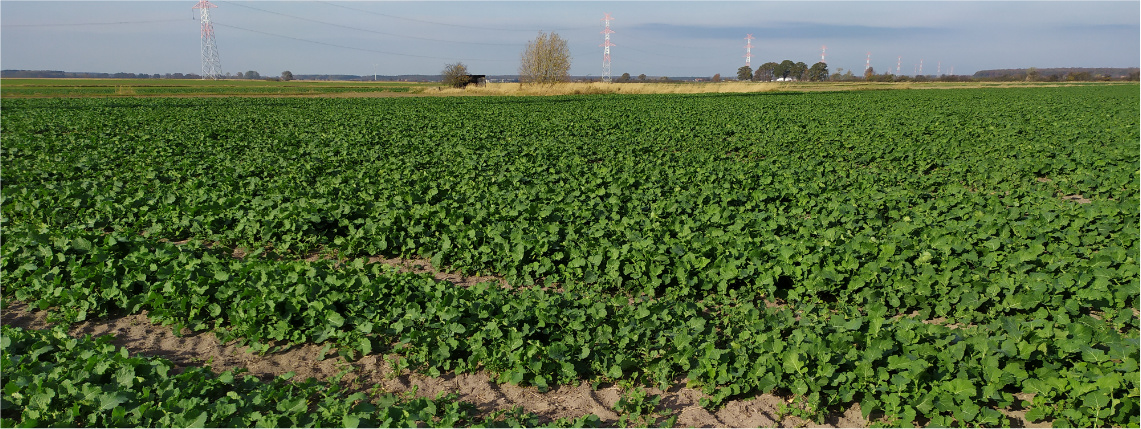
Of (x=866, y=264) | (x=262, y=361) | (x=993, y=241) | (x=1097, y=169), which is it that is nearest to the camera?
(x=262, y=361)

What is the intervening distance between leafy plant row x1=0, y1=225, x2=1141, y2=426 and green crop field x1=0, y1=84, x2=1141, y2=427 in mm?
22

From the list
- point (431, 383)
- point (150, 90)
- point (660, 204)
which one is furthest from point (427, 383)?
point (150, 90)

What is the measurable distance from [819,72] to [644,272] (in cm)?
17048

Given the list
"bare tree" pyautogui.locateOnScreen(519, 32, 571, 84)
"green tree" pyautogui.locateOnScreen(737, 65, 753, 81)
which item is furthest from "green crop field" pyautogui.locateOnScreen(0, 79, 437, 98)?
"green tree" pyautogui.locateOnScreen(737, 65, 753, 81)

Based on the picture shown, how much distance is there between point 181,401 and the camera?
3738 millimetres

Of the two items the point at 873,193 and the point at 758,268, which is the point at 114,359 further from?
the point at 873,193

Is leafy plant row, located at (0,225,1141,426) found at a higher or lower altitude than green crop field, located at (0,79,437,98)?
lower

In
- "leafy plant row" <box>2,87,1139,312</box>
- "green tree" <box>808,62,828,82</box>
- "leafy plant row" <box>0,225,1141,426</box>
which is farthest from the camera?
"green tree" <box>808,62,828,82</box>

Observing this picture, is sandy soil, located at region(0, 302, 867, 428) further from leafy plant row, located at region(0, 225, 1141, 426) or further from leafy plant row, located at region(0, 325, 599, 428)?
leafy plant row, located at region(0, 325, 599, 428)

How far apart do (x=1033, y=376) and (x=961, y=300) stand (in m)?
1.21

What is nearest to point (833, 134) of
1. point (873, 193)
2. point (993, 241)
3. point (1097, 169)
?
point (1097, 169)

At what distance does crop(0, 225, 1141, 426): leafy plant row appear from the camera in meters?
4.06

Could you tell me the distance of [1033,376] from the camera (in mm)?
4301

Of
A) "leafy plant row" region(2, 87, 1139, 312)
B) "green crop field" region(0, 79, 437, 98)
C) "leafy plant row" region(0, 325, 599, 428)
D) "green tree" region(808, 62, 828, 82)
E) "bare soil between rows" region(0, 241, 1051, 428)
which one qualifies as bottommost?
"bare soil between rows" region(0, 241, 1051, 428)
